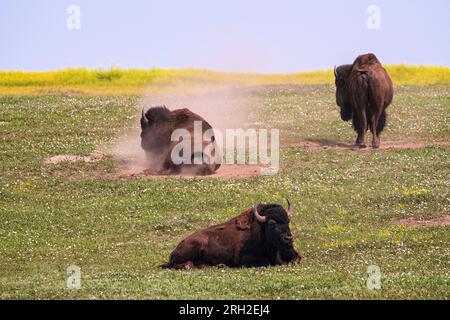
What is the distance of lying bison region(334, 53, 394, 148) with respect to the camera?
123 feet

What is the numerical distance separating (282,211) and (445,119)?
23.8 m

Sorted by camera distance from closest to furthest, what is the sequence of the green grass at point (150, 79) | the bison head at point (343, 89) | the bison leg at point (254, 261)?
the bison leg at point (254, 261)
the bison head at point (343, 89)
the green grass at point (150, 79)

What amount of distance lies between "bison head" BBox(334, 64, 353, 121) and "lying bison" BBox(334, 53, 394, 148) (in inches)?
22.4

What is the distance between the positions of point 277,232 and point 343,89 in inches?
754

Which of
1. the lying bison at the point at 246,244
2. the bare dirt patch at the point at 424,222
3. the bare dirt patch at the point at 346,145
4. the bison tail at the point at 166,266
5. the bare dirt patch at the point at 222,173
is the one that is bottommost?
the bare dirt patch at the point at 424,222

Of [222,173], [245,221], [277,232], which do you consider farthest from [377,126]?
[277,232]

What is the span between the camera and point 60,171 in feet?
113

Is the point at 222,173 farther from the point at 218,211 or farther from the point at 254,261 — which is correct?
the point at 254,261

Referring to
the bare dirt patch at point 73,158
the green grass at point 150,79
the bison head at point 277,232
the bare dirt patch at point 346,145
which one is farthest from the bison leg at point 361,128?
the green grass at point 150,79

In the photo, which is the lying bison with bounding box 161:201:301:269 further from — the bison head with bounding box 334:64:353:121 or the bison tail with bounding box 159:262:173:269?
the bison head with bounding box 334:64:353:121

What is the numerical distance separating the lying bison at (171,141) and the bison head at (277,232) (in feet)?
38.9

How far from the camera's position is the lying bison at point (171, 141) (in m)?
33.2

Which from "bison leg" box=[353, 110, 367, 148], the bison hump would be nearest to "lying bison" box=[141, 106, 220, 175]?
"bison leg" box=[353, 110, 367, 148]

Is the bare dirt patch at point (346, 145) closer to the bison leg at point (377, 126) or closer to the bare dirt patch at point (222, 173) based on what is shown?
the bison leg at point (377, 126)
